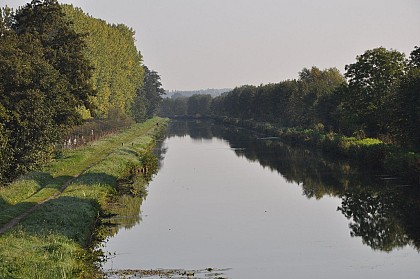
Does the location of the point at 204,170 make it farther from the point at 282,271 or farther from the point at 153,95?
the point at 153,95

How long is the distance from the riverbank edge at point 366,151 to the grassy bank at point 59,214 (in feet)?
73.5

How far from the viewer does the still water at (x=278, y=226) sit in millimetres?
27297

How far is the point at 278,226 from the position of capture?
35.6 metres

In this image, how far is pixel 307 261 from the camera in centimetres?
2762

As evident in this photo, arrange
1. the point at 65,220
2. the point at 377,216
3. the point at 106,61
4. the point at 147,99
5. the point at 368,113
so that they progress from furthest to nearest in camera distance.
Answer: the point at 147,99 < the point at 106,61 < the point at 368,113 < the point at 377,216 < the point at 65,220

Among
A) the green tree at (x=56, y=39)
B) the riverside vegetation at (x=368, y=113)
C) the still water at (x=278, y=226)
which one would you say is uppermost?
the green tree at (x=56, y=39)

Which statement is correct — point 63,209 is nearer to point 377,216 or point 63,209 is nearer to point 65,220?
point 65,220

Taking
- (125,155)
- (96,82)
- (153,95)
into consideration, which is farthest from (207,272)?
(153,95)

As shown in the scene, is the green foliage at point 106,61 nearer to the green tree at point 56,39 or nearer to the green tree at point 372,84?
the green tree at point 56,39

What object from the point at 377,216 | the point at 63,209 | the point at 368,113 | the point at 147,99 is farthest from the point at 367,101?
the point at 147,99

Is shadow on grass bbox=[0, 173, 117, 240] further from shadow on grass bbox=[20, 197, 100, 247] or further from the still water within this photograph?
the still water

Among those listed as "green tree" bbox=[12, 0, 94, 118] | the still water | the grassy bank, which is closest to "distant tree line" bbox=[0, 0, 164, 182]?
"green tree" bbox=[12, 0, 94, 118]

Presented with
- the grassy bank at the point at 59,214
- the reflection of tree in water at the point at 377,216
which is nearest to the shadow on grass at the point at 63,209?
the grassy bank at the point at 59,214

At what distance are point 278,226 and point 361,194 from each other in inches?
491
